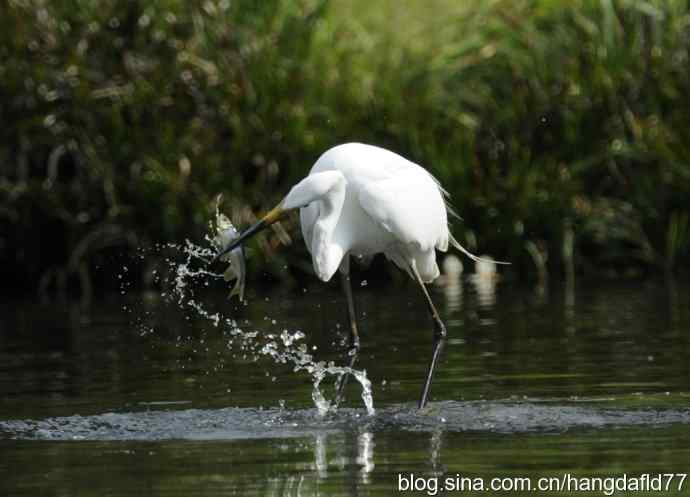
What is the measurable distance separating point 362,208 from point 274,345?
1780mm

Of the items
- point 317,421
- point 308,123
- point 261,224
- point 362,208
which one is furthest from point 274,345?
point 308,123

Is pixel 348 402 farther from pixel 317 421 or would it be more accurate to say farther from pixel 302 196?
pixel 302 196

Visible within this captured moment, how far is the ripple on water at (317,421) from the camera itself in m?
7.93

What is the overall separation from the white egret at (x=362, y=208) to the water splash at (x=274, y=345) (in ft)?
0.74

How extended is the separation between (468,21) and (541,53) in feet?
3.68

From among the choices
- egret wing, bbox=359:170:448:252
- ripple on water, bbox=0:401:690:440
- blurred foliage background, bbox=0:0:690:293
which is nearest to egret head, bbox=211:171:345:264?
egret wing, bbox=359:170:448:252

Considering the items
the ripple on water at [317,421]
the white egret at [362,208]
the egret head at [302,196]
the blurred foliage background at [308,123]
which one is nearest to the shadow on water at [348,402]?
the ripple on water at [317,421]

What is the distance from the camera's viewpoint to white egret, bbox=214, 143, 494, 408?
889 centimetres

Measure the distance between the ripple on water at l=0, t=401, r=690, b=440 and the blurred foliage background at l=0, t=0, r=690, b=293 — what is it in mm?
8070

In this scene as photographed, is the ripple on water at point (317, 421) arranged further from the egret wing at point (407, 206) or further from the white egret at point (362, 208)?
the egret wing at point (407, 206)

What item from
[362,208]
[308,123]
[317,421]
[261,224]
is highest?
[308,123]

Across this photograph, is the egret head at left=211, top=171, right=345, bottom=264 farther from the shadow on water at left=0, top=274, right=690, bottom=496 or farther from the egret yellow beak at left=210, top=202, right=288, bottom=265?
the shadow on water at left=0, top=274, right=690, bottom=496

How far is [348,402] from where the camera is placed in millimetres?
9344

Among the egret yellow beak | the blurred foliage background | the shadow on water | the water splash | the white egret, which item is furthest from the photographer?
the blurred foliage background
